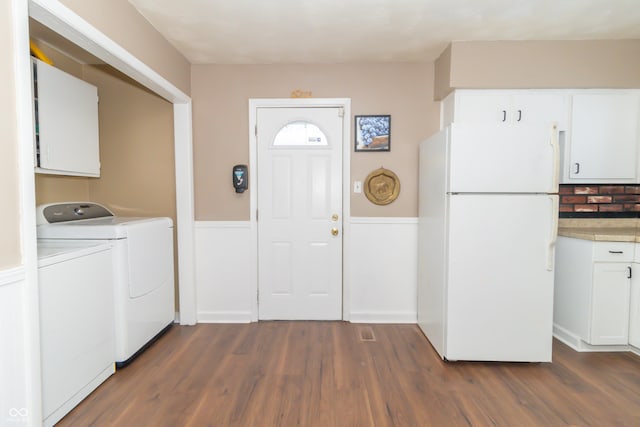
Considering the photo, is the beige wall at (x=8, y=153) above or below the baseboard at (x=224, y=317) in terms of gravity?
above

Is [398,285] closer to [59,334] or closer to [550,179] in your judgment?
[550,179]

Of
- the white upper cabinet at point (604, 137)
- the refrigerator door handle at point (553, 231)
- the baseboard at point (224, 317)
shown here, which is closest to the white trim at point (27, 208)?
the baseboard at point (224, 317)

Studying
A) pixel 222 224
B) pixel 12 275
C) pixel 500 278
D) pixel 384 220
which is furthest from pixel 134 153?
pixel 500 278

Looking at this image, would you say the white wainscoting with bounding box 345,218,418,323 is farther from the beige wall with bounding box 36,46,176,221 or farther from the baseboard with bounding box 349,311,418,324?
the beige wall with bounding box 36,46,176,221

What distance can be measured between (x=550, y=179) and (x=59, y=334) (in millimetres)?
3147

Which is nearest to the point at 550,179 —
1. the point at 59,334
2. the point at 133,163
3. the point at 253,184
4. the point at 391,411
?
the point at 391,411

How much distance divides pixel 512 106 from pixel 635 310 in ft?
5.96

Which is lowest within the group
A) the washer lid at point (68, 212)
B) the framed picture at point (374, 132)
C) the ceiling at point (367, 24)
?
the washer lid at point (68, 212)

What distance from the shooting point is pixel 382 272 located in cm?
312

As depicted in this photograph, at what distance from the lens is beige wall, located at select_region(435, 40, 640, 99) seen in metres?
2.61

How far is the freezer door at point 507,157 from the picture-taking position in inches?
86.7

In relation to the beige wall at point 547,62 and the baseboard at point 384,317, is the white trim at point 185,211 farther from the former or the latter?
the beige wall at point 547,62

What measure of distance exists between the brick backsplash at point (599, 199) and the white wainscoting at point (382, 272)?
4.76ft

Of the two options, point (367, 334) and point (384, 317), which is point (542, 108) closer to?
point (384, 317)
